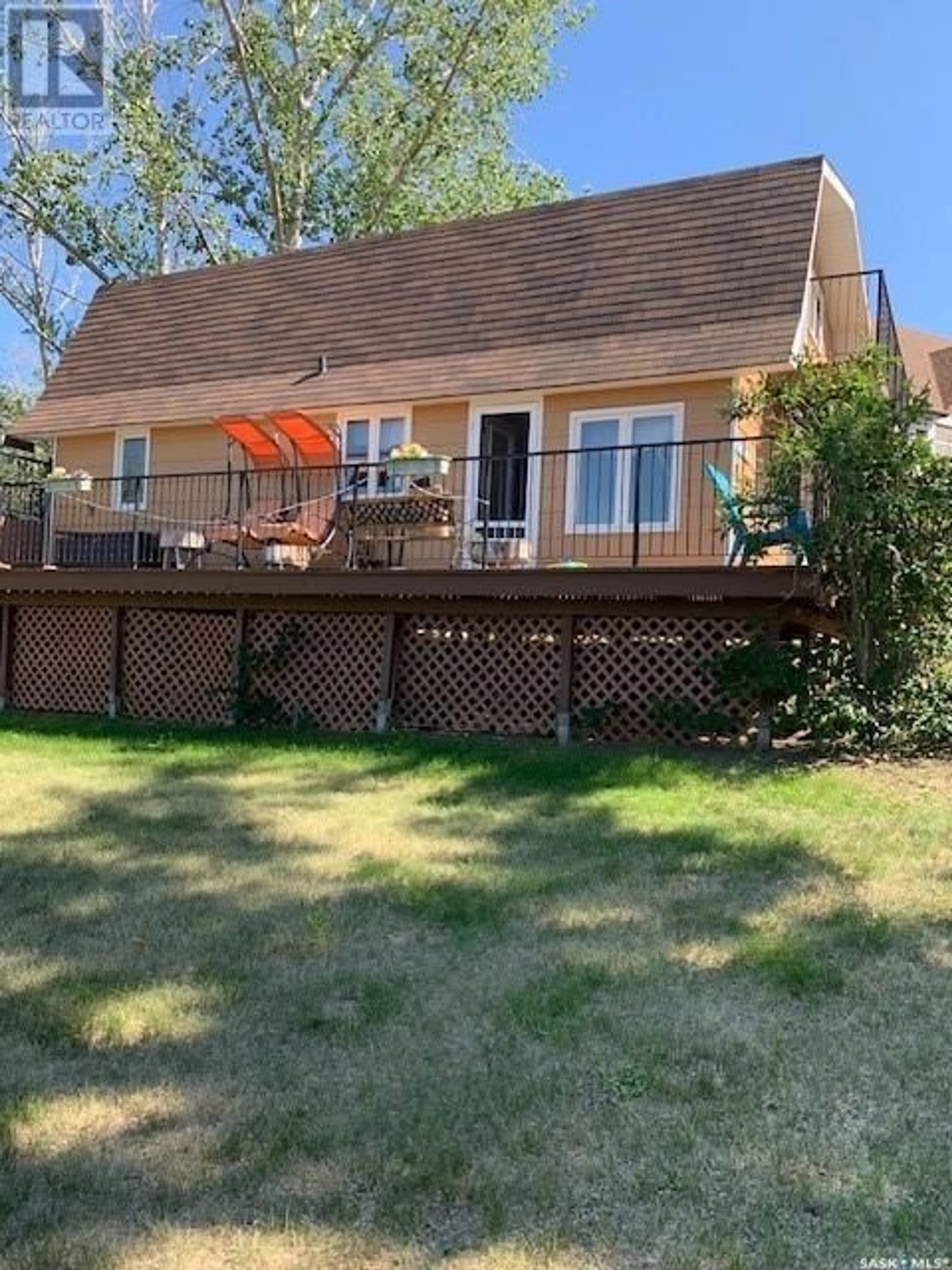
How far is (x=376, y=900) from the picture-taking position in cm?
511

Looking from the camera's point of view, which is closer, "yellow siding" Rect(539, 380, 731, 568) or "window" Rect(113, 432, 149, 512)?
"yellow siding" Rect(539, 380, 731, 568)

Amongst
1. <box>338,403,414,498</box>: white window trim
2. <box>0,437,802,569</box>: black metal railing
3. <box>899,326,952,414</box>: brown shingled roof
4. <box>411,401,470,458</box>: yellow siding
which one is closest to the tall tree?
<box>899,326,952,414</box>: brown shingled roof

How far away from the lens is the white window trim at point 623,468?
37.9 feet

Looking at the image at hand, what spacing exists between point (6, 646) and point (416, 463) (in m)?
6.07

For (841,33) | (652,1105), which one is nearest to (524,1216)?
(652,1105)

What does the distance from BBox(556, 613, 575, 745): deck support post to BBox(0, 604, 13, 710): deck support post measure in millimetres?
7065

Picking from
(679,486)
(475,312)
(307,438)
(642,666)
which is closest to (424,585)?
(642,666)

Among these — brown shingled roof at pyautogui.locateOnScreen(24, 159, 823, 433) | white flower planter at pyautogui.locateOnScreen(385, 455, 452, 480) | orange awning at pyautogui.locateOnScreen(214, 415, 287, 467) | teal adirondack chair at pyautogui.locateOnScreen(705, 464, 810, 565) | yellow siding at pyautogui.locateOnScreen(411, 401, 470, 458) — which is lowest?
teal adirondack chair at pyautogui.locateOnScreen(705, 464, 810, 565)

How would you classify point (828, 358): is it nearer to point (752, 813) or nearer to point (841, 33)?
point (841, 33)

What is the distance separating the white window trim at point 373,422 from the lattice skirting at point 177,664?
106 inches

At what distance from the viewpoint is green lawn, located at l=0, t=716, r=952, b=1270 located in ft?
8.59

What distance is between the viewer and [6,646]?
1305 cm

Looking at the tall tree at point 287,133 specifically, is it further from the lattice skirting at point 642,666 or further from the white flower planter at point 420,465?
the lattice skirting at point 642,666

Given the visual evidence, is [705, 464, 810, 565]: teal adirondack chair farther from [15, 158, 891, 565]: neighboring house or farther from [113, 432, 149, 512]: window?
[113, 432, 149, 512]: window
